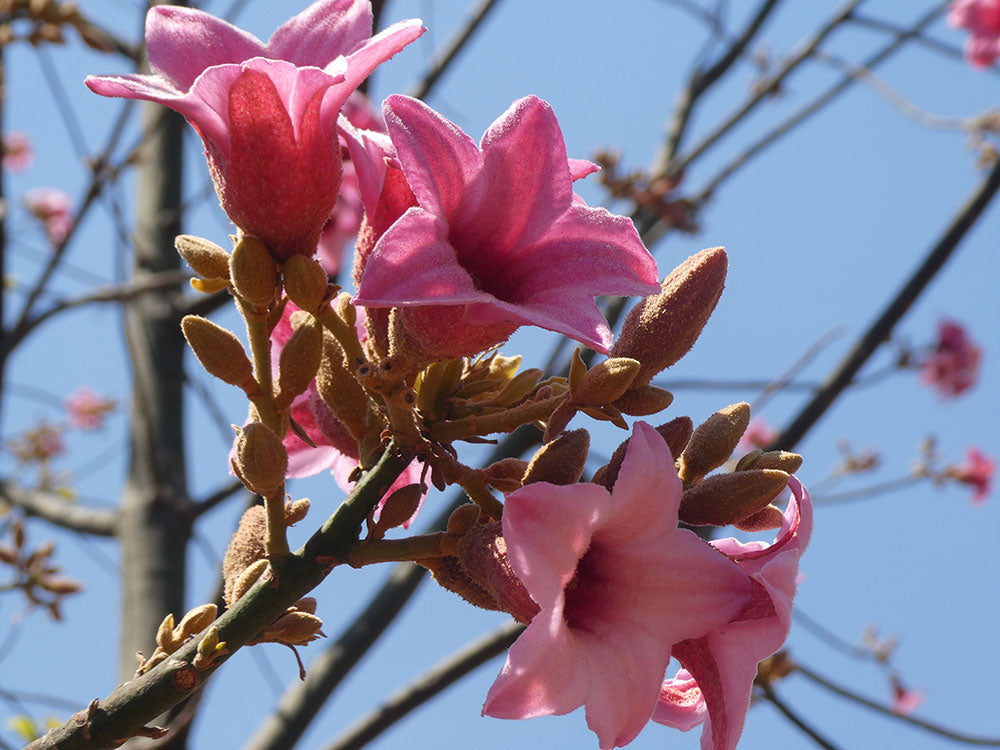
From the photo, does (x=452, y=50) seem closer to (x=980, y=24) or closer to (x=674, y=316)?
(x=980, y=24)

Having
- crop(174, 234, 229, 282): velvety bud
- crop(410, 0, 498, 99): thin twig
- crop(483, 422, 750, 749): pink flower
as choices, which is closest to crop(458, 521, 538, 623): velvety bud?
crop(483, 422, 750, 749): pink flower

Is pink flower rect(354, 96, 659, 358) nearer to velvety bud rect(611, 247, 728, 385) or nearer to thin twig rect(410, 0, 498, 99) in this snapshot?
velvety bud rect(611, 247, 728, 385)

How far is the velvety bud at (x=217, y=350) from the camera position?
3.00ft

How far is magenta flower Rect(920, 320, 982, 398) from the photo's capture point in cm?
482

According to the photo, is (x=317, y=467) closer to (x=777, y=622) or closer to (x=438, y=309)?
(x=438, y=309)

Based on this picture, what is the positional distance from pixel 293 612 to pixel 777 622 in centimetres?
45

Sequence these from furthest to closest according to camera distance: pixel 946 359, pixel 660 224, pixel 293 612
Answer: pixel 946 359
pixel 660 224
pixel 293 612

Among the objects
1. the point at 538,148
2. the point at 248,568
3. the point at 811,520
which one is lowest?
the point at 248,568

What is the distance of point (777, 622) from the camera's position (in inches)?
32.4

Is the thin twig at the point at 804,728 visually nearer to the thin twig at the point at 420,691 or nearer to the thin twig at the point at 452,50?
the thin twig at the point at 420,691

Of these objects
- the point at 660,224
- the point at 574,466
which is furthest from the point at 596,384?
the point at 660,224

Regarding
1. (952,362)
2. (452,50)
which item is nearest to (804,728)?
(452,50)

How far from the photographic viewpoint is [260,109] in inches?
34.5

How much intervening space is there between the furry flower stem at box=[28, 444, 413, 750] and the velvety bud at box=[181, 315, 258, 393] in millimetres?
159
